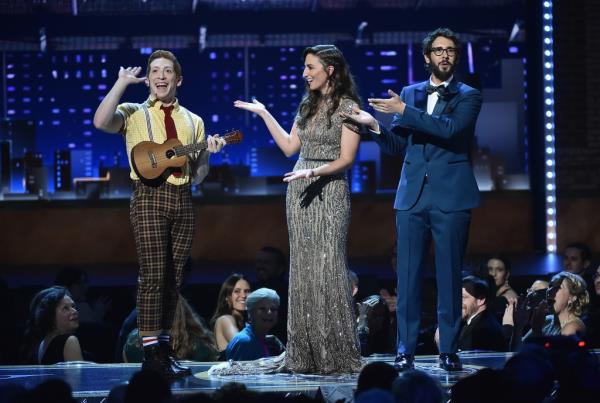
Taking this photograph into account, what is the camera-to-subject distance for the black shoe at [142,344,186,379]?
5.12 metres

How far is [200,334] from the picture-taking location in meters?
6.44

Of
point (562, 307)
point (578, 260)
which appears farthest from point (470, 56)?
point (562, 307)


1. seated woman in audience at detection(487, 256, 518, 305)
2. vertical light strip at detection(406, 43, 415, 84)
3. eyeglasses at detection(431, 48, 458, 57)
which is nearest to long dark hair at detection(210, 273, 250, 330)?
seated woman in audience at detection(487, 256, 518, 305)

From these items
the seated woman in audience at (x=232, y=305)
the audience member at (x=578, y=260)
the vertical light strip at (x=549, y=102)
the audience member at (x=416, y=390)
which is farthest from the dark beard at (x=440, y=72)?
the vertical light strip at (x=549, y=102)

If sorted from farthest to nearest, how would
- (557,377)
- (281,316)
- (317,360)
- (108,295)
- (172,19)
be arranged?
(172,19), (108,295), (281,316), (317,360), (557,377)

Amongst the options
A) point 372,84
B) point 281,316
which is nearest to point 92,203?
point 372,84

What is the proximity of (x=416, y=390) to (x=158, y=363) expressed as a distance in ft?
6.86

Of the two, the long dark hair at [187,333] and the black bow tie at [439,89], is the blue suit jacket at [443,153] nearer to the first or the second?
the black bow tie at [439,89]

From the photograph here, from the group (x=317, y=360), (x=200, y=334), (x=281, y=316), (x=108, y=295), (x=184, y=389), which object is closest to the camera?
(x=184, y=389)

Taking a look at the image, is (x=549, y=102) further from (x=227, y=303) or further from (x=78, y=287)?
(x=78, y=287)

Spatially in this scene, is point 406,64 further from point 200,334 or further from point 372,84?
point 200,334

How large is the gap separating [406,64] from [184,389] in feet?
25.0

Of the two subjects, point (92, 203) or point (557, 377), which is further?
point (92, 203)

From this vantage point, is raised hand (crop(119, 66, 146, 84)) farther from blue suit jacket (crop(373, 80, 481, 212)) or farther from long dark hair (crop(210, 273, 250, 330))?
long dark hair (crop(210, 273, 250, 330))
